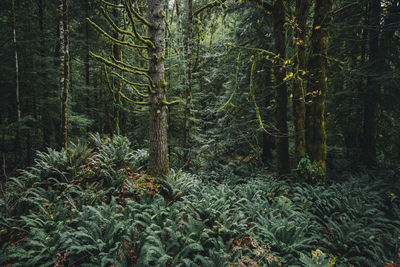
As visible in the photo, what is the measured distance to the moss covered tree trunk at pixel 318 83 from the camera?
5.33m

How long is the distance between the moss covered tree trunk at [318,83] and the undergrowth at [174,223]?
1.25 metres

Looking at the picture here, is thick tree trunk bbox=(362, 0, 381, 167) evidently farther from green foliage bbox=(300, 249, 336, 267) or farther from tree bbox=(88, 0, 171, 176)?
tree bbox=(88, 0, 171, 176)

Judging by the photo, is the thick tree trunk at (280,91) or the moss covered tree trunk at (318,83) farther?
the thick tree trunk at (280,91)

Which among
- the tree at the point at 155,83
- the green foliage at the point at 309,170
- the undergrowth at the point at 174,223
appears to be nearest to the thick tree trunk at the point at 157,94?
the tree at the point at 155,83

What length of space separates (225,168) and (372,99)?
6.95 m

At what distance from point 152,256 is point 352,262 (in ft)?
13.0

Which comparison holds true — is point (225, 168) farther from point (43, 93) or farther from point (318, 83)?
point (43, 93)

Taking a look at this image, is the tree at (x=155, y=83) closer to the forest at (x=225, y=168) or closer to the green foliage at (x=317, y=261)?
the forest at (x=225, y=168)

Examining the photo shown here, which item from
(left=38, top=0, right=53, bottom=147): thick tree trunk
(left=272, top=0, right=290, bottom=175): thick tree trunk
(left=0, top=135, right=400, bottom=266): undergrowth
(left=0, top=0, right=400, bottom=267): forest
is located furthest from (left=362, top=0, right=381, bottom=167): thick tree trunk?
(left=38, top=0, right=53, bottom=147): thick tree trunk

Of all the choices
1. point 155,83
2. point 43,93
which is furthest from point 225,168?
point 43,93

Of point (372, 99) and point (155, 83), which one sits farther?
point (372, 99)

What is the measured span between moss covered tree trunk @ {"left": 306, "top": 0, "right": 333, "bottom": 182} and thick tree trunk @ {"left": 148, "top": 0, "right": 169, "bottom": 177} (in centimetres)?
424

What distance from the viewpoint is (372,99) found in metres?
7.74

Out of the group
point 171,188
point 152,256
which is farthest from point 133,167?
point 152,256
